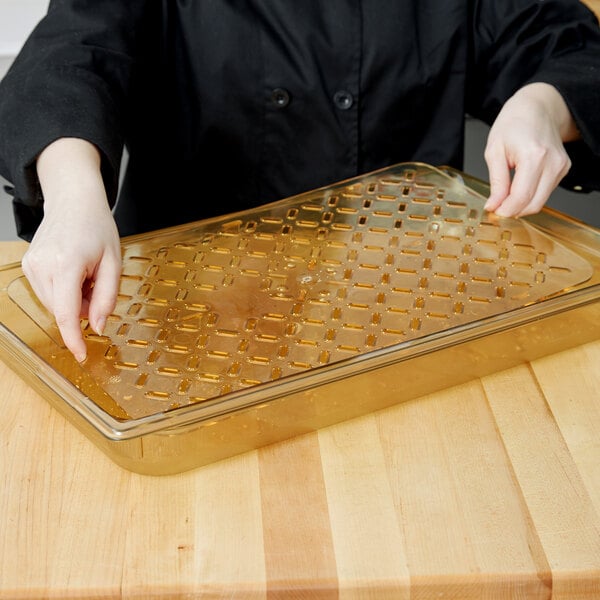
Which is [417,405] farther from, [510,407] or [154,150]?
[154,150]

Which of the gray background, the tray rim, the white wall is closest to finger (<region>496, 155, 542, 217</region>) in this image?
the tray rim

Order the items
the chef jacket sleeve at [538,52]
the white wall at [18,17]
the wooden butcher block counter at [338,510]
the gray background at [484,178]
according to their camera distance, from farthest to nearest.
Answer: the gray background at [484,178] → the white wall at [18,17] → the chef jacket sleeve at [538,52] → the wooden butcher block counter at [338,510]

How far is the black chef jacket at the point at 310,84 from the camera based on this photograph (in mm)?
912

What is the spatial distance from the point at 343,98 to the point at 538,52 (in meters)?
0.22

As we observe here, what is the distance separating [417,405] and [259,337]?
120mm

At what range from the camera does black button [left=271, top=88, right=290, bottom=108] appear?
36.7 inches

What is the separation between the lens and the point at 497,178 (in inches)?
29.2

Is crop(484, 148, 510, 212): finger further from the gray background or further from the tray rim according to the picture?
the gray background

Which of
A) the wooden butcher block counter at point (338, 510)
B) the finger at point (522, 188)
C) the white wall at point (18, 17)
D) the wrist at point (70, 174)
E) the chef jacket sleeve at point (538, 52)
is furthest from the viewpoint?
the white wall at point (18, 17)

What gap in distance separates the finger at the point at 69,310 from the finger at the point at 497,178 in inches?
14.2

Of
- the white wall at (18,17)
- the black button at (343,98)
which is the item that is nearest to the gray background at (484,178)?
the white wall at (18,17)

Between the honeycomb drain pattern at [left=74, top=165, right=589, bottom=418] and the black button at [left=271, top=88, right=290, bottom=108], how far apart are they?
185 mm

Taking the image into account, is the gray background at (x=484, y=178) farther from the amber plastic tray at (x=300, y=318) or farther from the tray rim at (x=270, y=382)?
the tray rim at (x=270, y=382)

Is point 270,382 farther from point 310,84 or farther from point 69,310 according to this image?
point 310,84
